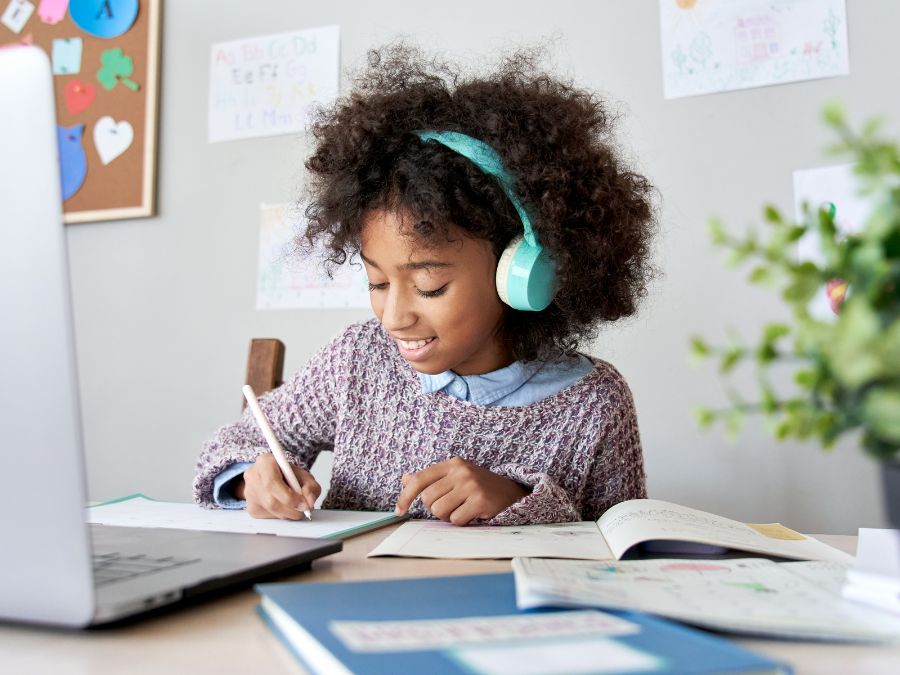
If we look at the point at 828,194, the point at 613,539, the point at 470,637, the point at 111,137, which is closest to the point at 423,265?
the point at 613,539

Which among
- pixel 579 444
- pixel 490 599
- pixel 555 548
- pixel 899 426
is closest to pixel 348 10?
pixel 579 444

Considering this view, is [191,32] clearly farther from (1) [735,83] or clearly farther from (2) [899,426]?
(2) [899,426]

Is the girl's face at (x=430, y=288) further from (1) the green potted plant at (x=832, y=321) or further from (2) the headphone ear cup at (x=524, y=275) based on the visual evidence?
(1) the green potted plant at (x=832, y=321)

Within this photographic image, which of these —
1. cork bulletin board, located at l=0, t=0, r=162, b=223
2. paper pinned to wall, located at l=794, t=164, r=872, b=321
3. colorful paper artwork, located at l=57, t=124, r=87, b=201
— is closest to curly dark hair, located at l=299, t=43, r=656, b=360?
paper pinned to wall, located at l=794, t=164, r=872, b=321

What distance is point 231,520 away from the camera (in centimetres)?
83

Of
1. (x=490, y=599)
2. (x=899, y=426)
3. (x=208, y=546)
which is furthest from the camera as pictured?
(x=208, y=546)

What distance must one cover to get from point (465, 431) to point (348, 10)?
3.31ft

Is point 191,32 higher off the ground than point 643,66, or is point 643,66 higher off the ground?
point 191,32

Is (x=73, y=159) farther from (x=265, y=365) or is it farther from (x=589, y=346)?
(x=589, y=346)

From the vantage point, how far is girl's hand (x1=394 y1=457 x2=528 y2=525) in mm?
815

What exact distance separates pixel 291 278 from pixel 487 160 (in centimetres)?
83

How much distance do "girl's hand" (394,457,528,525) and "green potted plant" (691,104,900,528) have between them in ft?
1.69

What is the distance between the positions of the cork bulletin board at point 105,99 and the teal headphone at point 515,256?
41.7 inches

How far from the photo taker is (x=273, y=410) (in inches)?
44.9
